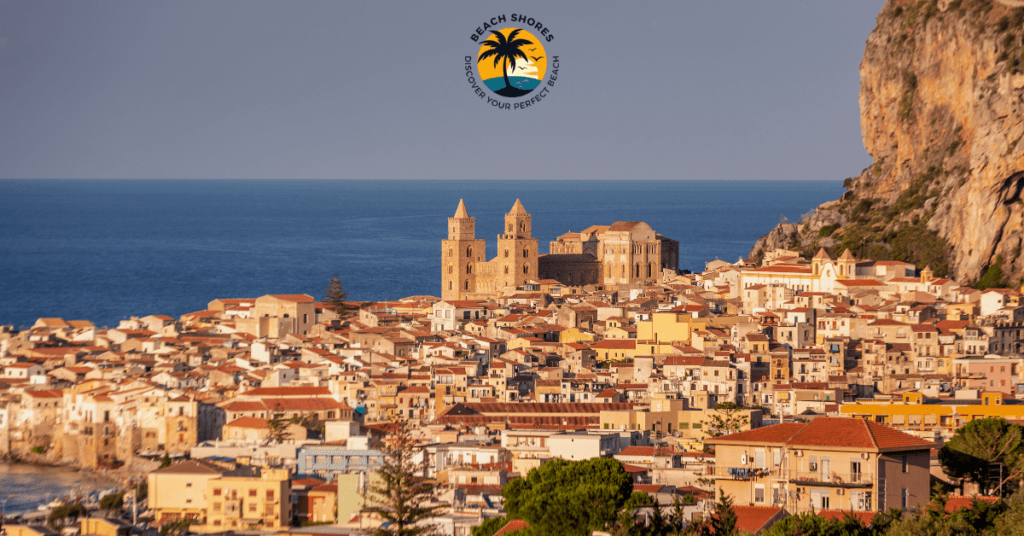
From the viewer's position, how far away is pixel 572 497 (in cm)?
2048

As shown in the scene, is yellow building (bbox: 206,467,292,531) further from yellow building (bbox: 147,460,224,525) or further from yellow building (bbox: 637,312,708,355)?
yellow building (bbox: 637,312,708,355)

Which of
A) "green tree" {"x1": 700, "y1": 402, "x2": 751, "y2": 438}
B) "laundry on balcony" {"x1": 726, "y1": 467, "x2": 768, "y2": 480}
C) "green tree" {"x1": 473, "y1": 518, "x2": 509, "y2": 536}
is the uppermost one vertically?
"laundry on balcony" {"x1": 726, "y1": 467, "x2": 768, "y2": 480}

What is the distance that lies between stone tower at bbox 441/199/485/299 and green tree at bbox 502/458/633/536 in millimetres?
48180

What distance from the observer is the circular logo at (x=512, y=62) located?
5475 centimetres

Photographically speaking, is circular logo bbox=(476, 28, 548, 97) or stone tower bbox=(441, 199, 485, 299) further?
stone tower bbox=(441, 199, 485, 299)

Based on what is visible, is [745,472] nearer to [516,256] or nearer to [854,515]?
[854,515]

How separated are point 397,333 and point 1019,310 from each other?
17.9 metres

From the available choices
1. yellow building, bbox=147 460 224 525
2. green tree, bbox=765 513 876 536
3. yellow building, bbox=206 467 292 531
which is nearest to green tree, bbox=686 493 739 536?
green tree, bbox=765 513 876 536

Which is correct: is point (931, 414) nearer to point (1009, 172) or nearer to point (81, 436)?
point (81, 436)

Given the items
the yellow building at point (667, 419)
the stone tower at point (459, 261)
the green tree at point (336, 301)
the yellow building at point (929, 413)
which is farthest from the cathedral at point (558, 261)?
the yellow building at point (929, 413)

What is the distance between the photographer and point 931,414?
107 feet

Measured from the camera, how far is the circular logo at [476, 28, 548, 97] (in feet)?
180

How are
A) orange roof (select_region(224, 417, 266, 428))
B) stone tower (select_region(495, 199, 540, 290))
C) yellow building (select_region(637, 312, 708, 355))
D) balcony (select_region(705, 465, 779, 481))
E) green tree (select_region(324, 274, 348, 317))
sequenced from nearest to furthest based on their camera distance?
balcony (select_region(705, 465, 779, 481)), orange roof (select_region(224, 417, 266, 428)), yellow building (select_region(637, 312, 708, 355)), green tree (select_region(324, 274, 348, 317)), stone tower (select_region(495, 199, 540, 290))

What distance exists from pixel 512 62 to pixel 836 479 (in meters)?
36.9
